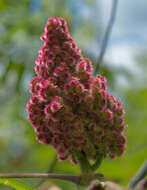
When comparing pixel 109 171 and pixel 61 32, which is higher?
pixel 61 32

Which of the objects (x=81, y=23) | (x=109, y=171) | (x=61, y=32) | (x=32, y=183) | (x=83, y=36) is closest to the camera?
(x=61, y=32)

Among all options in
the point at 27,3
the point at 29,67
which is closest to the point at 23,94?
the point at 29,67

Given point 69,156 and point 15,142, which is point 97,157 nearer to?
point 69,156

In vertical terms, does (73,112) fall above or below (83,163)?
above

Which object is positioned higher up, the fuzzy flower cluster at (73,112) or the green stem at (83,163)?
the fuzzy flower cluster at (73,112)

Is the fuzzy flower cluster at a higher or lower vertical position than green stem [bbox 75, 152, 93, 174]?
higher

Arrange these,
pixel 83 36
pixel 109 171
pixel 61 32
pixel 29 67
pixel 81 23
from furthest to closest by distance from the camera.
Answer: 1. pixel 81 23
2. pixel 83 36
3. pixel 29 67
4. pixel 109 171
5. pixel 61 32

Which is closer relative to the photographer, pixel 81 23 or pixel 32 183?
pixel 32 183

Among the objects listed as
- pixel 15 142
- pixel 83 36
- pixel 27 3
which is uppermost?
pixel 27 3
